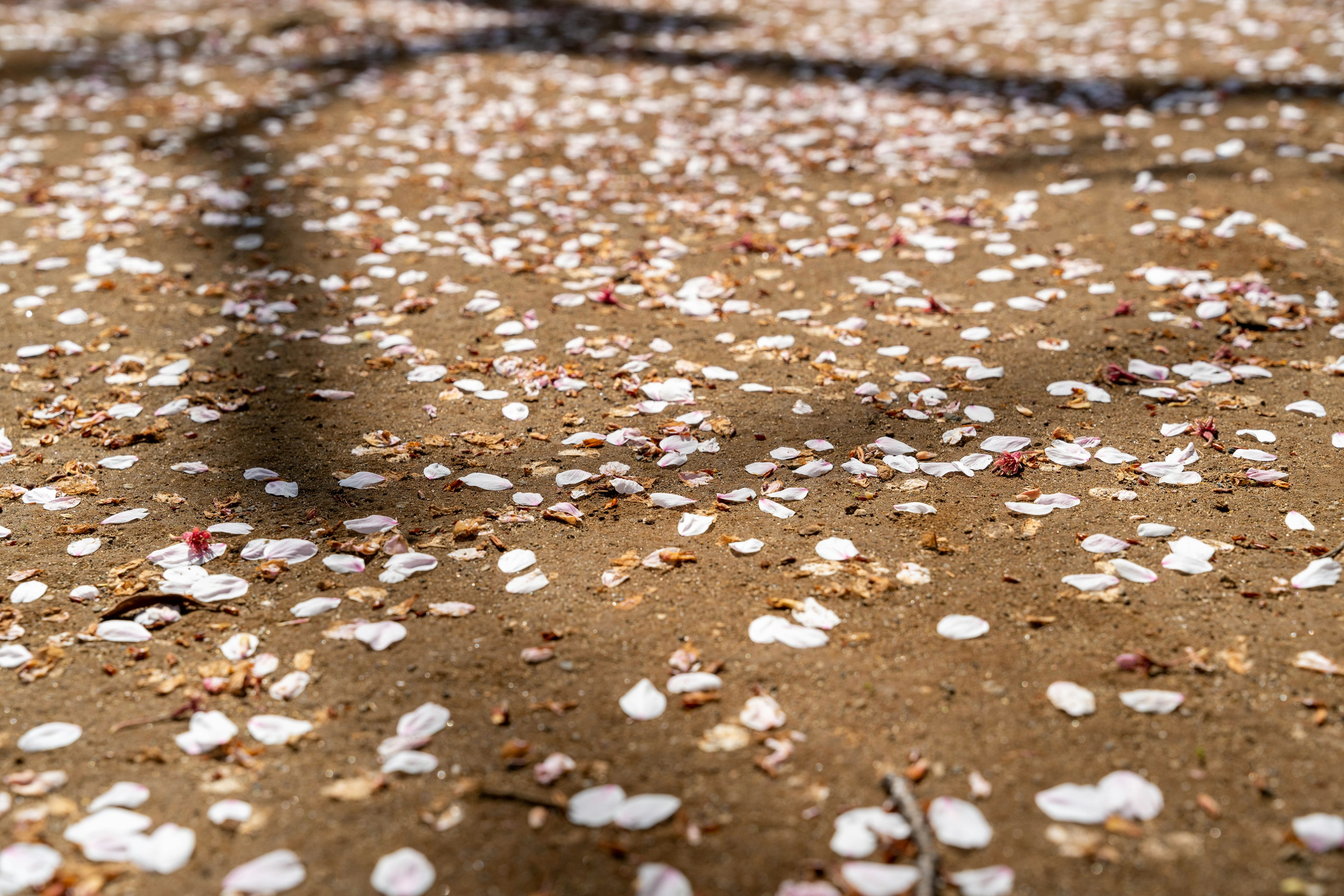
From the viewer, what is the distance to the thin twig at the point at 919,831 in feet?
5.60

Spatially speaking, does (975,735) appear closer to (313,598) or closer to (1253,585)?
(1253,585)

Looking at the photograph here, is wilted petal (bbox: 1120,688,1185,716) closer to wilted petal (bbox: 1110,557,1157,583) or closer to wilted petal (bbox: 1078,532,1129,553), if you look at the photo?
wilted petal (bbox: 1110,557,1157,583)

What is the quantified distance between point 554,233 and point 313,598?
3.03m

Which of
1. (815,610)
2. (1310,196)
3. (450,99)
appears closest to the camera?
(815,610)

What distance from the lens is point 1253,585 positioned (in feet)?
7.99

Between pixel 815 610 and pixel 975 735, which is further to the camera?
pixel 815 610

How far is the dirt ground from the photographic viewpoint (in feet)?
6.25

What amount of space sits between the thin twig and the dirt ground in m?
0.04

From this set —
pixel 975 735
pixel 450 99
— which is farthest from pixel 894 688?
pixel 450 99

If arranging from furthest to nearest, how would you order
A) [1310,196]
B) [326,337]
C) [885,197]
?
[885,197]
[1310,196]
[326,337]

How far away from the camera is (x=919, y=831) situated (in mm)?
1795

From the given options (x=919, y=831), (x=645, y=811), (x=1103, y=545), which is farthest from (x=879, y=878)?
(x=1103, y=545)

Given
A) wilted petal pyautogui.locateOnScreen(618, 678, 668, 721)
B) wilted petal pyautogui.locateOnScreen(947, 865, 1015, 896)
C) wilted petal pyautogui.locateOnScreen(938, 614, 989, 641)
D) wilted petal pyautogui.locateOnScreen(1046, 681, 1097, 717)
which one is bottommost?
wilted petal pyautogui.locateOnScreen(947, 865, 1015, 896)

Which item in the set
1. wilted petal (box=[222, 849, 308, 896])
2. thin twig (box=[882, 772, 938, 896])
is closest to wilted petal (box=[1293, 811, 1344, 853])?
thin twig (box=[882, 772, 938, 896])
